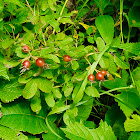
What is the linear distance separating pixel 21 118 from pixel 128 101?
0.89 metres

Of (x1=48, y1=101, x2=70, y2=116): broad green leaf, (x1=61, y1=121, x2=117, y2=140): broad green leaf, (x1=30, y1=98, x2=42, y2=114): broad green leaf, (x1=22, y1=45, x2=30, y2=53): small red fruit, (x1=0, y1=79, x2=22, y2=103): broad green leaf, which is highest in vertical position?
(x1=22, y1=45, x2=30, y2=53): small red fruit

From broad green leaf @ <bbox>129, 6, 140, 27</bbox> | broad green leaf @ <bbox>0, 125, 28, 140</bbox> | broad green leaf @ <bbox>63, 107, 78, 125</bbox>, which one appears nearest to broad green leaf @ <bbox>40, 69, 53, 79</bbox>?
broad green leaf @ <bbox>63, 107, 78, 125</bbox>

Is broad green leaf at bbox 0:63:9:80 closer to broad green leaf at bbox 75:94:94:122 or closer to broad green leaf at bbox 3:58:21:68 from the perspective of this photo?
broad green leaf at bbox 3:58:21:68

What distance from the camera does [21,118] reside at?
147cm

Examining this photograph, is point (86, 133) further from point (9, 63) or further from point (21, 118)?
point (9, 63)

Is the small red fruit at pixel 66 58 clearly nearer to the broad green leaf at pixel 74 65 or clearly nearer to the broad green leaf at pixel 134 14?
the broad green leaf at pixel 74 65

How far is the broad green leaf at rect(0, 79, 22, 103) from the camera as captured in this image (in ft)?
4.39

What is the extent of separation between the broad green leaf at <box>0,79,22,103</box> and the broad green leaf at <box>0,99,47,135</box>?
0.16 m

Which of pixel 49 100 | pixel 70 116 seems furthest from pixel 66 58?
pixel 70 116

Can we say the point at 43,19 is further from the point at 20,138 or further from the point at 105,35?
the point at 20,138

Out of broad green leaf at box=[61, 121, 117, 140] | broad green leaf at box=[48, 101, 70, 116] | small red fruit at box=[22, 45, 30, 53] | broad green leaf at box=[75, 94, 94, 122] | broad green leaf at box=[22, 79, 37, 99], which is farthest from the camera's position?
broad green leaf at box=[75, 94, 94, 122]

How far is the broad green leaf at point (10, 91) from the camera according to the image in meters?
1.34

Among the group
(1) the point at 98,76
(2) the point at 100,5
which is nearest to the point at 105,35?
(2) the point at 100,5

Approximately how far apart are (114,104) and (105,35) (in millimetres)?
652
